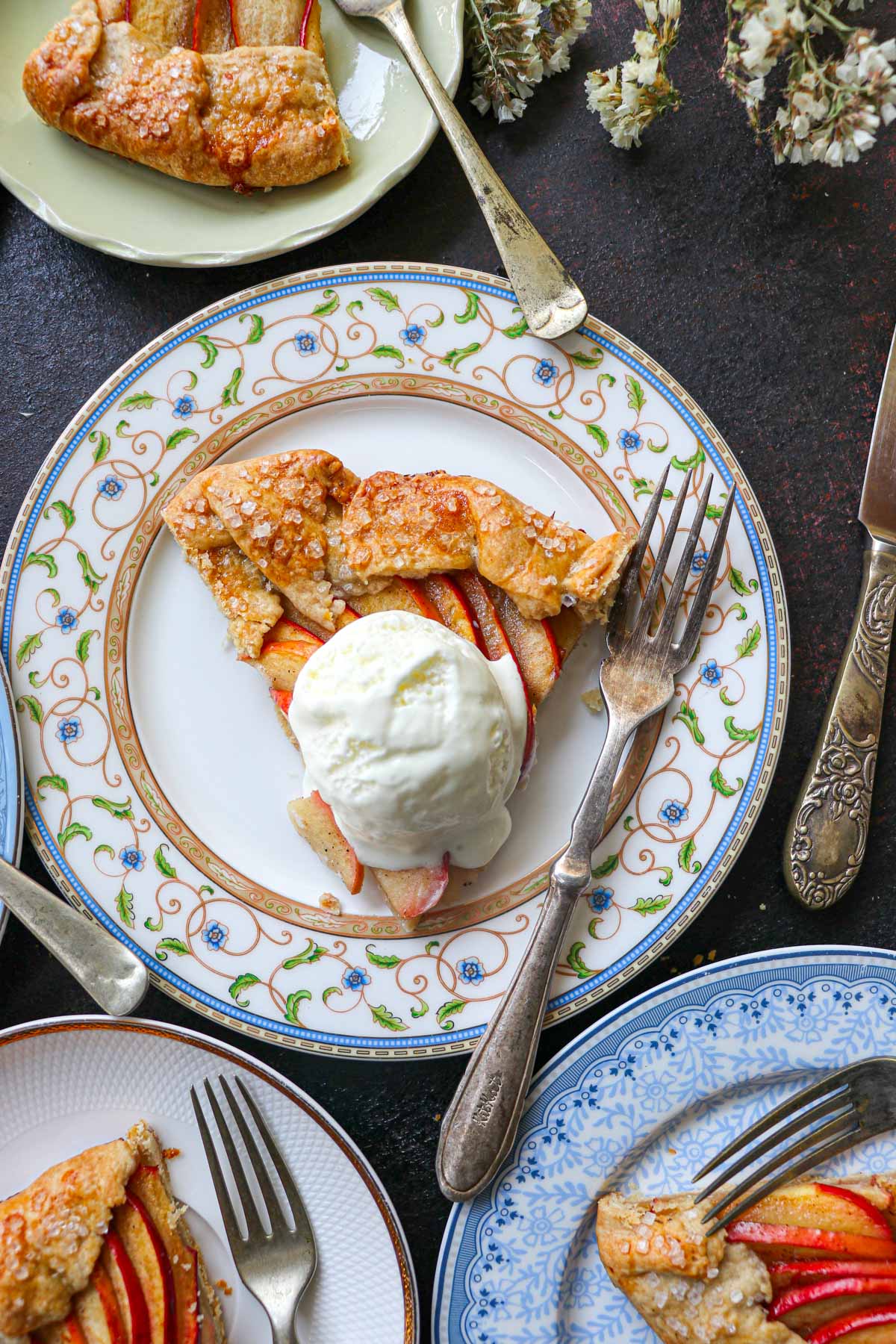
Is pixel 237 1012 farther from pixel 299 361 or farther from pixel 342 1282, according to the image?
pixel 299 361

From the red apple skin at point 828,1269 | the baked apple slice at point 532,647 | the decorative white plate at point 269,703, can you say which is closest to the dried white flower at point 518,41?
the decorative white plate at point 269,703

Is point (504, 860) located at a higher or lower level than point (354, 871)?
lower

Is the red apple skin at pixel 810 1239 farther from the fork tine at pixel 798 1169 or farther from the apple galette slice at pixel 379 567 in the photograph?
the apple galette slice at pixel 379 567

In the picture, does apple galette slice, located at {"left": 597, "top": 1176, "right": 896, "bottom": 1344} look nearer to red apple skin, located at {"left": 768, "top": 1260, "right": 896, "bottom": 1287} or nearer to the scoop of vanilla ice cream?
red apple skin, located at {"left": 768, "top": 1260, "right": 896, "bottom": 1287}

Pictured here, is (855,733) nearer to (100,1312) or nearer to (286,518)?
(286,518)

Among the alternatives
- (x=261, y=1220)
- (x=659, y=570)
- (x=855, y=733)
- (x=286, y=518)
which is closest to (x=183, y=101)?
(x=286, y=518)

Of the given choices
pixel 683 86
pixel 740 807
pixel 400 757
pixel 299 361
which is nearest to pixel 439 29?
pixel 683 86
